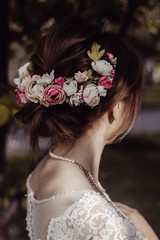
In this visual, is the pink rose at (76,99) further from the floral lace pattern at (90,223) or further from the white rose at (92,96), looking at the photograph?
the floral lace pattern at (90,223)

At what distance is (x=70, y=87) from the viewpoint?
1726mm

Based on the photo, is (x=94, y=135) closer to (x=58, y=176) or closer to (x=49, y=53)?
(x=58, y=176)

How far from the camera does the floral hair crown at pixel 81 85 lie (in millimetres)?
1706

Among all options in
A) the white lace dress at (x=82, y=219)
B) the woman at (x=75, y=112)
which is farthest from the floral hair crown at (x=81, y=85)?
the white lace dress at (x=82, y=219)

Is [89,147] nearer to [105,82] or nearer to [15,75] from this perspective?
[105,82]

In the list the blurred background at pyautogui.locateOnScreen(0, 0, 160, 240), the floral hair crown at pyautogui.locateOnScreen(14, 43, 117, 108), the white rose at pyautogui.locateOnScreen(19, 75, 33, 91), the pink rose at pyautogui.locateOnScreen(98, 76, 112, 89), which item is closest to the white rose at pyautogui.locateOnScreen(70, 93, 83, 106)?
the floral hair crown at pyautogui.locateOnScreen(14, 43, 117, 108)

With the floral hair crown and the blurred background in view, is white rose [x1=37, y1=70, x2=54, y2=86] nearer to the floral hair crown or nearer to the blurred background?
the floral hair crown

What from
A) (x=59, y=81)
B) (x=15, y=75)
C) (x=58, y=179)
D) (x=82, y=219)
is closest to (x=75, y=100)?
(x=59, y=81)

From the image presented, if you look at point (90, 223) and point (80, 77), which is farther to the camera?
point (80, 77)

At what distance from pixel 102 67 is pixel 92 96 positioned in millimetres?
139

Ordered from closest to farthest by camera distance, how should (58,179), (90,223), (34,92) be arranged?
1. (90,223)
2. (58,179)
3. (34,92)

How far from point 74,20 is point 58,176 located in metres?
0.78

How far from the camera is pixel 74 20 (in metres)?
1.90

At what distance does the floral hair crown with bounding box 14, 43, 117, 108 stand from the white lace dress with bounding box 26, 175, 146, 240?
1.37 ft
